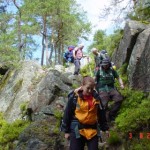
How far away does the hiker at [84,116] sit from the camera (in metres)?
6.42

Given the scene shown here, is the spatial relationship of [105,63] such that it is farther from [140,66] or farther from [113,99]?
[140,66]

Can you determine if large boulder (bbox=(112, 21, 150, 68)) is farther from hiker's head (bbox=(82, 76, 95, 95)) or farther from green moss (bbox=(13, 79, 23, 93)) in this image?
hiker's head (bbox=(82, 76, 95, 95))

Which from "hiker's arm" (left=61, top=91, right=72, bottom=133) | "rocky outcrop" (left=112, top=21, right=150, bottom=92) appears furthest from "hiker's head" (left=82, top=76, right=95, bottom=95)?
"rocky outcrop" (left=112, top=21, right=150, bottom=92)

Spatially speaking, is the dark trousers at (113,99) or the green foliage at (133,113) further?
the dark trousers at (113,99)

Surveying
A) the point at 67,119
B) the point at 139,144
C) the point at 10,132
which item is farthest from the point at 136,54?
the point at 67,119

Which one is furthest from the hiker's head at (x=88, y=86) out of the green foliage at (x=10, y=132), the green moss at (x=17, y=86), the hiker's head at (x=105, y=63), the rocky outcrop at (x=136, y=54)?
the green moss at (x=17, y=86)

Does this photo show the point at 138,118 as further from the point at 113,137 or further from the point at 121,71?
the point at 121,71

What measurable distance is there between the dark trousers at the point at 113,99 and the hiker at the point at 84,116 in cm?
395

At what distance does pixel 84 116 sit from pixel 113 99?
4505 millimetres

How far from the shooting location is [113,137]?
9.67 metres

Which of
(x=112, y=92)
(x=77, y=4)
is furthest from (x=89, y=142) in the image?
(x=77, y=4)

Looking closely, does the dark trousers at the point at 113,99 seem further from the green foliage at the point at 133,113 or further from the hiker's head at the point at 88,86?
the hiker's head at the point at 88,86

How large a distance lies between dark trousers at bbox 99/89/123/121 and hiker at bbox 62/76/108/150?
3.95m

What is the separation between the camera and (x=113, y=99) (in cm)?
1081
